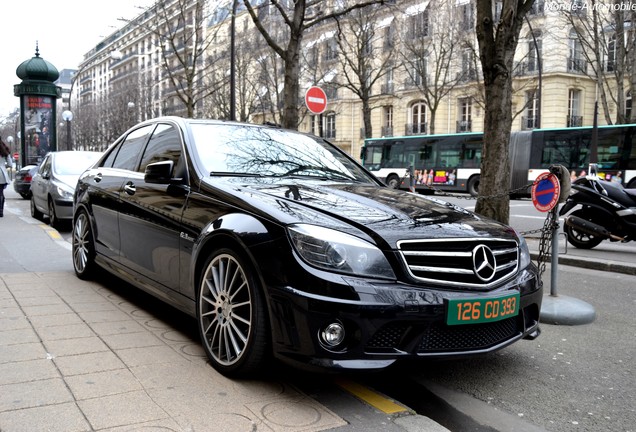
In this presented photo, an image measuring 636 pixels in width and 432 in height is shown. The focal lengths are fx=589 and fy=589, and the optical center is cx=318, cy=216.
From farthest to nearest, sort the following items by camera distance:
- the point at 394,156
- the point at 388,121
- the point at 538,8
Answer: the point at 388,121 < the point at 538,8 < the point at 394,156

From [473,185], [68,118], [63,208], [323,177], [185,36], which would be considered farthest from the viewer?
[68,118]

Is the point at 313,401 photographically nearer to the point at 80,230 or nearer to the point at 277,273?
the point at 277,273

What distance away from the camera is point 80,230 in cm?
604

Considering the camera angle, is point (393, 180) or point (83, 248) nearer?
point (83, 248)

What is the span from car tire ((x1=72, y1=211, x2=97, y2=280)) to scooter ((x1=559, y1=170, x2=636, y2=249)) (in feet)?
20.9

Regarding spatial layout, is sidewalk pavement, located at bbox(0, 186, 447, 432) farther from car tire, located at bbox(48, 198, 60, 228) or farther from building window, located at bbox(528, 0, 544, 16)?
building window, located at bbox(528, 0, 544, 16)

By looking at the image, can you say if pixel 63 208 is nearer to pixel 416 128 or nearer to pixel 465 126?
pixel 465 126

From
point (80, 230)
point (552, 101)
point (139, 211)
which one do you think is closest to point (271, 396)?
point (139, 211)

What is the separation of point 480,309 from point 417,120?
144ft

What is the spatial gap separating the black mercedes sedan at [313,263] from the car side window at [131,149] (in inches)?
27.4

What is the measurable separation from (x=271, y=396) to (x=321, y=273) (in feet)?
2.54

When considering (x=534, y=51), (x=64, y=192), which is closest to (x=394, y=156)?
(x=534, y=51)

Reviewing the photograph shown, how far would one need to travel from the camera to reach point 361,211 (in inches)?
131

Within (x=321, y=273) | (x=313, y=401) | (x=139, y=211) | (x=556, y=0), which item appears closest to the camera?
(x=321, y=273)
